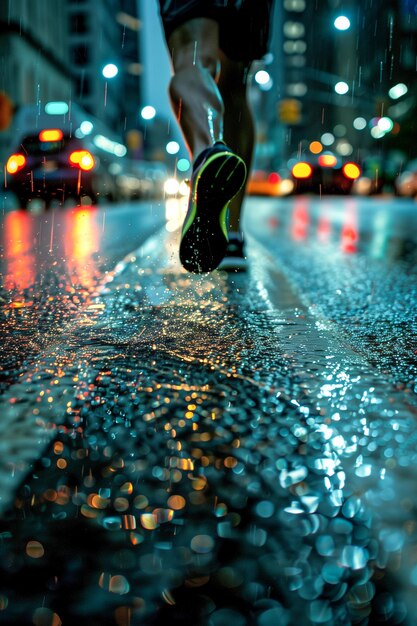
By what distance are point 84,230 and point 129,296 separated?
176 inches

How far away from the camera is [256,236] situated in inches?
295

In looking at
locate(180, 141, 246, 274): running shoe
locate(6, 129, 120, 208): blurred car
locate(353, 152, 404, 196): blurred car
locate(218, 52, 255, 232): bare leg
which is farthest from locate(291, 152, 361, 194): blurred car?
locate(180, 141, 246, 274): running shoe

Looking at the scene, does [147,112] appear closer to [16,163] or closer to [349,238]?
[16,163]

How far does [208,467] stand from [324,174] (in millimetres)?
29598

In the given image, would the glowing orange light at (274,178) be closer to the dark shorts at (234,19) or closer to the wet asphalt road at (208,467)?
the dark shorts at (234,19)

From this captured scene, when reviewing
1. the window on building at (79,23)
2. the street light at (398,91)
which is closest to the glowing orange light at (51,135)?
the street light at (398,91)

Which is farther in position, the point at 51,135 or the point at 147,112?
the point at 51,135

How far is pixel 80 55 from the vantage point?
86125mm

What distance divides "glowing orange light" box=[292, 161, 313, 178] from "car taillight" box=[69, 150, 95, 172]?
15321mm

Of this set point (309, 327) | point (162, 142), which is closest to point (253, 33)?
point (309, 327)

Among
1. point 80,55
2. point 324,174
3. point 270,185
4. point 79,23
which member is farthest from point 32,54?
point 79,23

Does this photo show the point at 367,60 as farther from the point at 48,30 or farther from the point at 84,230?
the point at 84,230

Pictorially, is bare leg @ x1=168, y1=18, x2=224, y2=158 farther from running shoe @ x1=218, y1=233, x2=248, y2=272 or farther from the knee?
running shoe @ x1=218, y1=233, x2=248, y2=272

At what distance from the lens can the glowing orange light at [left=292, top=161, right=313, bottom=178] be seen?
30281 mm
